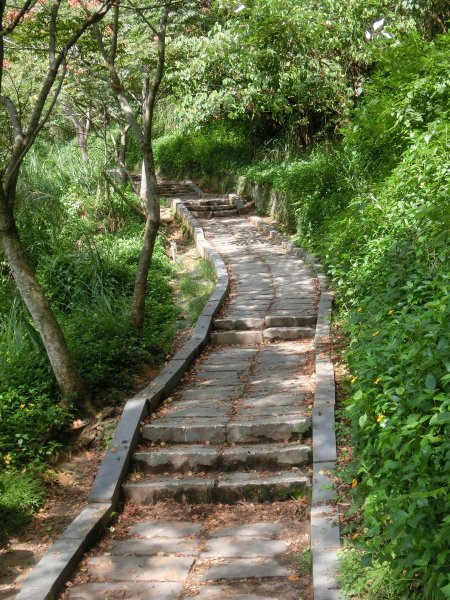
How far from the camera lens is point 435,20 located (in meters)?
13.3

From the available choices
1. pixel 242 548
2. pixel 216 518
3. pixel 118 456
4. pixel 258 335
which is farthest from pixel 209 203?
pixel 242 548

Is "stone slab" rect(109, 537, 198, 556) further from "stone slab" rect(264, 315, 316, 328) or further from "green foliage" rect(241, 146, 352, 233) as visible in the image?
"green foliage" rect(241, 146, 352, 233)

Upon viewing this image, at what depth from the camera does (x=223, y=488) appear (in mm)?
5316

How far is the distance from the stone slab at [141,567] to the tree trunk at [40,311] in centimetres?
207

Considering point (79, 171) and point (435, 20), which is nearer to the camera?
point (435, 20)

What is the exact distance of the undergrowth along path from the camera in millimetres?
4344

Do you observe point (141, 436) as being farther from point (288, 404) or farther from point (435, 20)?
point (435, 20)

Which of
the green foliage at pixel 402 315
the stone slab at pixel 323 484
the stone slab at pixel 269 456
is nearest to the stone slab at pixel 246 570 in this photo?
the stone slab at pixel 323 484

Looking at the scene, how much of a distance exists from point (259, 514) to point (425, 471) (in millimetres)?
2386

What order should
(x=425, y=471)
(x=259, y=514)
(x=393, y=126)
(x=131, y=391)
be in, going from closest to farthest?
(x=425, y=471), (x=259, y=514), (x=131, y=391), (x=393, y=126)

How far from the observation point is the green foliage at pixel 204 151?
21844mm

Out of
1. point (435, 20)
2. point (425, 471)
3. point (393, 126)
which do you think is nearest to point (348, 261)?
point (393, 126)

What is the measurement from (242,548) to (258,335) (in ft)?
13.4

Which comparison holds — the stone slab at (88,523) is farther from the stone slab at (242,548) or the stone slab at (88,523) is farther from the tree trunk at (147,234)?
the tree trunk at (147,234)
